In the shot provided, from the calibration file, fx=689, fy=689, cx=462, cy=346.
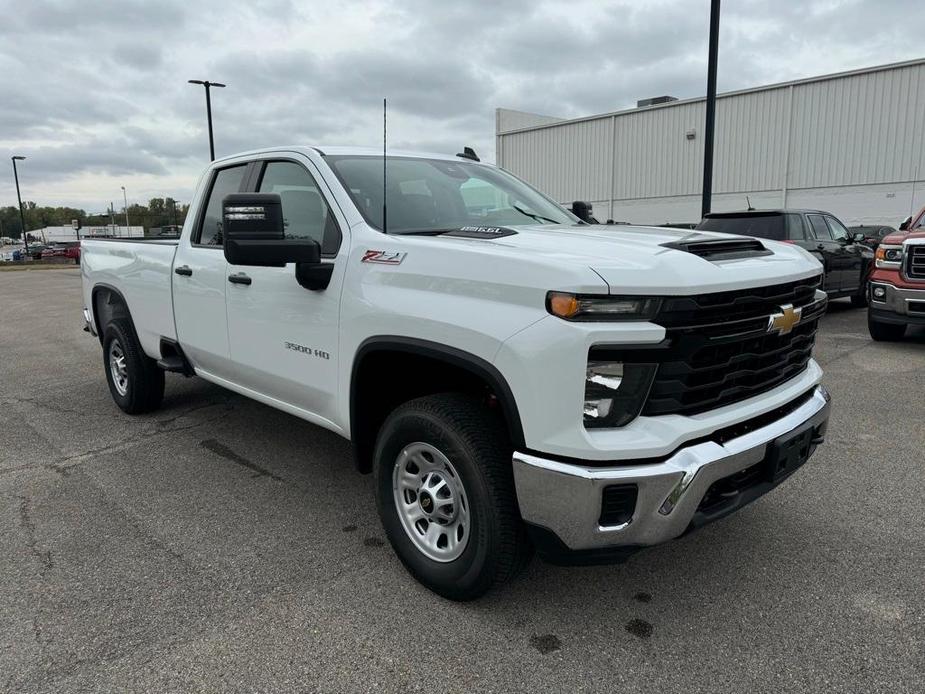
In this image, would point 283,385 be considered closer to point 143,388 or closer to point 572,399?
point 572,399

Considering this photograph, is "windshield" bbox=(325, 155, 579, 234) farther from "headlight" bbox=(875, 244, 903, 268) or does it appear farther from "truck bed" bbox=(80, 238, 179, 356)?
"headlight" bbox=(875, 244, 903, 268)

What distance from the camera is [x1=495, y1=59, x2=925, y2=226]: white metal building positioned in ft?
69.8

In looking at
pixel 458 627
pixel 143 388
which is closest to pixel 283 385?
pixel 458 627

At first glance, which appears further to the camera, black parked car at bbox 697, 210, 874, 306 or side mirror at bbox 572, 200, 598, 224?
black parked car at bbox 697, 210, 874, 306

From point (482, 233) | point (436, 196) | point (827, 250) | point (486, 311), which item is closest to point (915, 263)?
point (827, 250)

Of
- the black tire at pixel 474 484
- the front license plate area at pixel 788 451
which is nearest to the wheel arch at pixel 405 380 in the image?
the black tire at pixel 474 484

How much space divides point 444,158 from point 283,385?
171cm

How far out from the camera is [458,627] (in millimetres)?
2678

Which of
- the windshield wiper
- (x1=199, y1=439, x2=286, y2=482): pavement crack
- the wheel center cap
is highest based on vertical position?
the windshield wiper

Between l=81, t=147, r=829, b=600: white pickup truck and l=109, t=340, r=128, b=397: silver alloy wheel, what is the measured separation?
2256 mm

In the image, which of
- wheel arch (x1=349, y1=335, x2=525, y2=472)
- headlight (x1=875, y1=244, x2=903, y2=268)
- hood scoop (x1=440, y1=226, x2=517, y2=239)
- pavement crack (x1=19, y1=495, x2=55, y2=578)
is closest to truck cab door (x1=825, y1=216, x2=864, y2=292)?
headlight (x1=875, y1=244, x2=903, y2=268)

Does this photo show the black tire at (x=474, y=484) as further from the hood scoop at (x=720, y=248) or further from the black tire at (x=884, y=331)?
the black tire at (x=884, y=331)

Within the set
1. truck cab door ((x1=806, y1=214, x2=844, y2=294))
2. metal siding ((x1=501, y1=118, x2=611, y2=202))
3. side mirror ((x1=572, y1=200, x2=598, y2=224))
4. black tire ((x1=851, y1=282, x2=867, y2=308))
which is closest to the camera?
side mirror ((x1=572, y1=200, x2=598, y2=224))

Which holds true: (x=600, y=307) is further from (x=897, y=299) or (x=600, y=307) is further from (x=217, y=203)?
(x=897, y=299)
